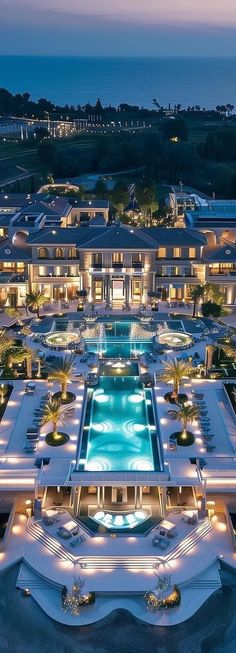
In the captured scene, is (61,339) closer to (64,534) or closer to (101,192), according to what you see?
(64,534)

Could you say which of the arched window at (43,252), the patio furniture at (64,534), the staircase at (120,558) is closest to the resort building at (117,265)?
the arched window at (43,252)

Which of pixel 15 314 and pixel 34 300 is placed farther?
pixel 34 300

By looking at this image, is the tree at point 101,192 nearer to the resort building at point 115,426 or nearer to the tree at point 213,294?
the resort building at point 115,426

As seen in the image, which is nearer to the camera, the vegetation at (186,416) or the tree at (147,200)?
the vegetation at (186,416)

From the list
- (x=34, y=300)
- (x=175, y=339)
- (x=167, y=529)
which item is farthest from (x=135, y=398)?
(x=34, y=300)

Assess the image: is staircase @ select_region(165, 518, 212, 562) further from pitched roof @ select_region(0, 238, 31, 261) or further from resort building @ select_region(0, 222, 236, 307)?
pitched roof @ select_region(0, 238, 31, 261)

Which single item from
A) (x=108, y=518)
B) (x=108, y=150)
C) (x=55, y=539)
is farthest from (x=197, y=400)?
(x=108, y=150)

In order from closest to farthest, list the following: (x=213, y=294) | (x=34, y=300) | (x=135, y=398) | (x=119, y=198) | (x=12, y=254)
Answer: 1. (x=135, y=398)
2. (x=34, y=300)
3. (x=213, y=294)
4. (x=12, y=254)
5. (x=119, y=198)
